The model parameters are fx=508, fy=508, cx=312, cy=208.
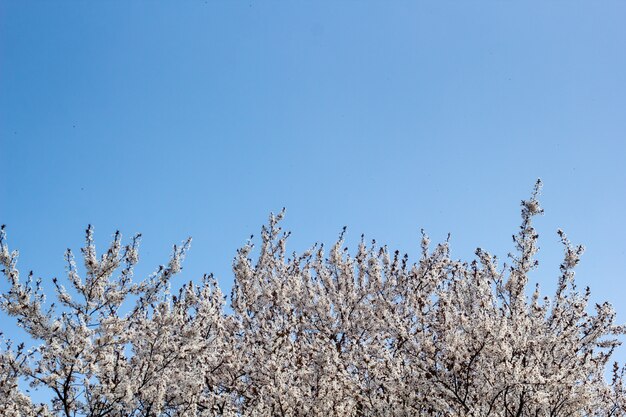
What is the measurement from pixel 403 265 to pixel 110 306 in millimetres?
8758

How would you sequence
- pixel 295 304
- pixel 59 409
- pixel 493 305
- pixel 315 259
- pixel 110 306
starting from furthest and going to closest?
pixel 315 259 < pixel 295 304 < pixel 493 305 < pixel 110 306 < pixel 59 409

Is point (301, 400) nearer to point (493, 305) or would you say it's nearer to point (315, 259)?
point (493, 305)

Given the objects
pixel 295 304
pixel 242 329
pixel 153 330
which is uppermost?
pixel 295 304

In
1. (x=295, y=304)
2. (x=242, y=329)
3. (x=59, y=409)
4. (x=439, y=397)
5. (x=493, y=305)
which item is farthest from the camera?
(x=295, y=304)

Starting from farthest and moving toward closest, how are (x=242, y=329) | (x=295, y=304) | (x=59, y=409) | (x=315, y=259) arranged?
(x=315, y=259) → (x=295, y=304) → (x=242, y=329) → (x=59, y=409)

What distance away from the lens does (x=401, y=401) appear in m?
9.02

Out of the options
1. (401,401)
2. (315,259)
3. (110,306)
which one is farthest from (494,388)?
(315,259)

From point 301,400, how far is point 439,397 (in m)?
2.41

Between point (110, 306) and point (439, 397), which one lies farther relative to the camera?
point (439, 397)

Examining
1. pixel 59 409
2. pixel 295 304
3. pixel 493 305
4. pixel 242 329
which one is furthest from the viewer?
pixel 295 304

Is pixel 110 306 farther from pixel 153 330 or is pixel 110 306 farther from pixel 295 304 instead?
pixel 295 304

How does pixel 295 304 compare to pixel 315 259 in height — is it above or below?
below

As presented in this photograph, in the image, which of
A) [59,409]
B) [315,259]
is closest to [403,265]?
[315,259]

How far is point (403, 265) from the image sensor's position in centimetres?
1450
